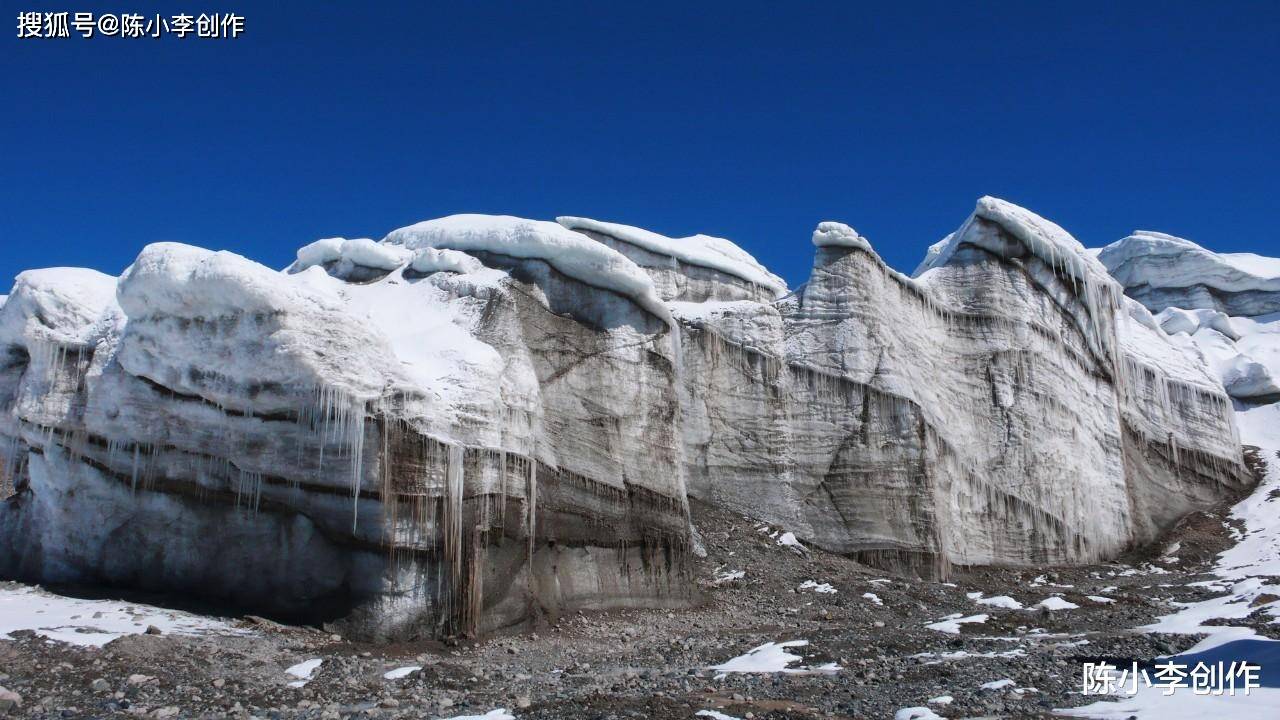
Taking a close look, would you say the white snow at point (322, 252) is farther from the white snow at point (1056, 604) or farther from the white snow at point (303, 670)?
the white snow at point (1056, 604)

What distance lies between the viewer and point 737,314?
28547 mm

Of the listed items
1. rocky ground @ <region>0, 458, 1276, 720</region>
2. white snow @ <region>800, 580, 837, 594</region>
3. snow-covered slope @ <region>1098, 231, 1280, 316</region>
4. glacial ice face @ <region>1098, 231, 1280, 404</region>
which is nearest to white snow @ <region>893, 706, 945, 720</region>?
rocky ground @ <region>0, 458, 1276, 720</region>

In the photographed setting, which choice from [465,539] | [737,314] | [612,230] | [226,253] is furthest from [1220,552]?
[226,253]

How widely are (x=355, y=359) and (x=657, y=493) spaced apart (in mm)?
7849

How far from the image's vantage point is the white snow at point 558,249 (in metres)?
22.1

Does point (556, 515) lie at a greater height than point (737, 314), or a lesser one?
lesser

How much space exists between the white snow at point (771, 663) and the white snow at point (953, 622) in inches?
143

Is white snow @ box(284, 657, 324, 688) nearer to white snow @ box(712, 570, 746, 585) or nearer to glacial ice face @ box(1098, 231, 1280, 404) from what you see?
white snow @ box(712, 570, 746, 585)

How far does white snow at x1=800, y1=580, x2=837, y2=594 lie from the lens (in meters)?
23.1

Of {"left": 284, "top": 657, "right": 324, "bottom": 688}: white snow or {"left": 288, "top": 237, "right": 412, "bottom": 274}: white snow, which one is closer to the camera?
{"left": 284, "top": 657, "right": 324, "bottom": 688}: white snow

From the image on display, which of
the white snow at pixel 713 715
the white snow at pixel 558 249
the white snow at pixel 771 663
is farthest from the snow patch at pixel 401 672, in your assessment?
the white snow at pixel 558 249

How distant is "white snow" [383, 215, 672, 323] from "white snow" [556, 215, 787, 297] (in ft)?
33.7

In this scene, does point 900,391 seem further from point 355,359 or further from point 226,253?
point 226,253

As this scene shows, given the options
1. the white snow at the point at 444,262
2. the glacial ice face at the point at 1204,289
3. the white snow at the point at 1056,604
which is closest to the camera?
the white snow at the point at 1056,604
